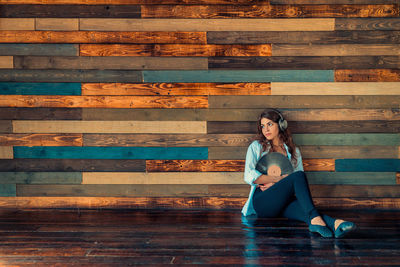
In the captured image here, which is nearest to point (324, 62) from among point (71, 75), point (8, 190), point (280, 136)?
point (280, 136)

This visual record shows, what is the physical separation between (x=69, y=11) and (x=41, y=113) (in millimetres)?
1108

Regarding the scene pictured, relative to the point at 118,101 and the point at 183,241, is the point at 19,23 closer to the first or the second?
the point at 118,101

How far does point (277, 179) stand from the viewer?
2729mm

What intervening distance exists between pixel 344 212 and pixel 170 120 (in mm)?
1994

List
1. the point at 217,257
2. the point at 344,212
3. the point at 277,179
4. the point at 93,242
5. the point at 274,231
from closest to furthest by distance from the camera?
1. the point at 217,257
2. the point at 93,242
3. the point at 274,231
4. the point at 277,179
5. the point at 344,212

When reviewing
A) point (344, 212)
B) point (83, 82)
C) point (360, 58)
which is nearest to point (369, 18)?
point (360, 58)

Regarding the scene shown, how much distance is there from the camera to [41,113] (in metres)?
3.15

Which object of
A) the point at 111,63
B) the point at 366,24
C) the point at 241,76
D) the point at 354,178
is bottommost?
the point at 354,178

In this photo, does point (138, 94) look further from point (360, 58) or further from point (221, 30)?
point (360, 58)

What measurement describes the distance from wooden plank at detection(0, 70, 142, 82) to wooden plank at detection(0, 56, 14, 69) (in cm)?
5

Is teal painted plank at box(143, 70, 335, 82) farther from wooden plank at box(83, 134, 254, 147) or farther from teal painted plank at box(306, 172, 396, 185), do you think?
teal painted plank at box(306, 172, 396, 185)

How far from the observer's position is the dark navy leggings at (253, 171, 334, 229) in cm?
240

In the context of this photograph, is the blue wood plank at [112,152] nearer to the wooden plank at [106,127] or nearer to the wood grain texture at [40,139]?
the wood grain texture at [40,139]

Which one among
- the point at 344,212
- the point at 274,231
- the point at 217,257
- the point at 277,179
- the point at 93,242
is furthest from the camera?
the point at 344,212
